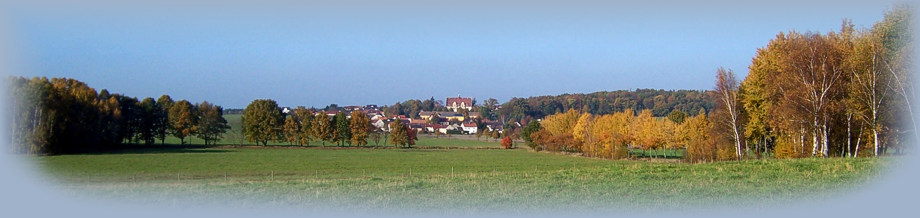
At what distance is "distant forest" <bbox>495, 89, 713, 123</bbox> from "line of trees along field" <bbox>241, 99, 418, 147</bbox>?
4629 cm

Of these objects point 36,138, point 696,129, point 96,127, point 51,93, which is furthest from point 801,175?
point 96,127

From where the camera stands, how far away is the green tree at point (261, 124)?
101938 millimetres

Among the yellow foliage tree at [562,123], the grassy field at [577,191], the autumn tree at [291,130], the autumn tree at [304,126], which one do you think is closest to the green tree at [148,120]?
the autumn tree at [291,130]

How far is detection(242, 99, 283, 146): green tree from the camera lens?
334ft

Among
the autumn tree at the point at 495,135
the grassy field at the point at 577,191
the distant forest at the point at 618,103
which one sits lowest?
the grassy field at the point at 577,191

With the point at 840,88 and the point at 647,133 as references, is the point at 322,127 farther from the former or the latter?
the point at 840,88

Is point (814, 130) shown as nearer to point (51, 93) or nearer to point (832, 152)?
point (832, 152)

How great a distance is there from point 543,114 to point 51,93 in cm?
13483

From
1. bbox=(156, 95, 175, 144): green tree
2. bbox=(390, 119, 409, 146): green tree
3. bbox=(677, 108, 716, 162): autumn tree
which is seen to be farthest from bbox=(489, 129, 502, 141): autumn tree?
bbox=(677, 108, 716, 162): autumn tree

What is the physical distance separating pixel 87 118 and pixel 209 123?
26.3 metres

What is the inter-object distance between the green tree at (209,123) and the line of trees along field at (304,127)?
3.75m

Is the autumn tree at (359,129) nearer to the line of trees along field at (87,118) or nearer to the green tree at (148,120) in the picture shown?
the line of trees along field at (87,118)

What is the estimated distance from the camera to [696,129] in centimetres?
6222

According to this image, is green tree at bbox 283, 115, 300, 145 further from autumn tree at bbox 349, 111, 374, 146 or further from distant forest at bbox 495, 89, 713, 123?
distant forest at bbox 495, 89, 713, 123
